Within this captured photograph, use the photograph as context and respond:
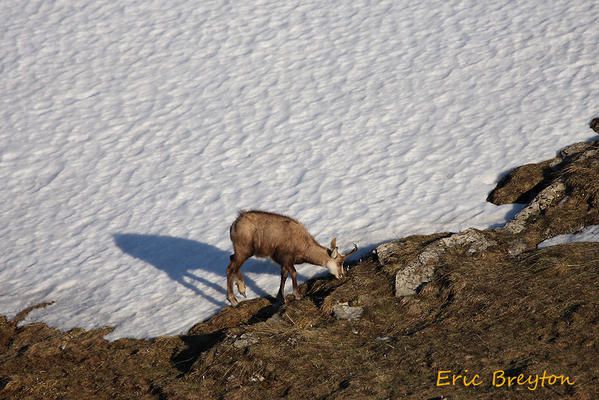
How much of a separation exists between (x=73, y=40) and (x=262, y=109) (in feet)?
31.1

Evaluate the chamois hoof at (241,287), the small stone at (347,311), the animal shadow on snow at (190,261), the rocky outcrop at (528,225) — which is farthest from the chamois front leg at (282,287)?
the rocky outcrop at (528,225)

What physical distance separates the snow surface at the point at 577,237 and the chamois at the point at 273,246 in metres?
4.25

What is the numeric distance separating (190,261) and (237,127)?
7167 mm

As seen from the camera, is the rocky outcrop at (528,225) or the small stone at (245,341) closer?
the small stone at (245,341)

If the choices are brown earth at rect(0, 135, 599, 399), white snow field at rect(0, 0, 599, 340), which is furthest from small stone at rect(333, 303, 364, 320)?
white snow field at rect(0, 0, 599, 340)

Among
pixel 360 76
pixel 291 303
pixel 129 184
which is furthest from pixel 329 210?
pixel 360 76

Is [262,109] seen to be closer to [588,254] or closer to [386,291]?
[386,291]

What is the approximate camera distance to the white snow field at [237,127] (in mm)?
18953

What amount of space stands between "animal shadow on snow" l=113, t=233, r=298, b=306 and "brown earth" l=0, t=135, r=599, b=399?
1.33 m

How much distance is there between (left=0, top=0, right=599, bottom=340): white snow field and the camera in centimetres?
1895

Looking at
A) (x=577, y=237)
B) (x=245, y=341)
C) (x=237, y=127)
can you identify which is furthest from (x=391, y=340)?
(x=237, y=127)

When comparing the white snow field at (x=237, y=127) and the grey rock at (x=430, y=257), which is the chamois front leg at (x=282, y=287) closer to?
the white snow field at (x=237, y=127)

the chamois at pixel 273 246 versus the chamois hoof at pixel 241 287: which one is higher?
the chamois at pixel 273 246

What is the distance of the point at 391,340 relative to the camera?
1379 cm
